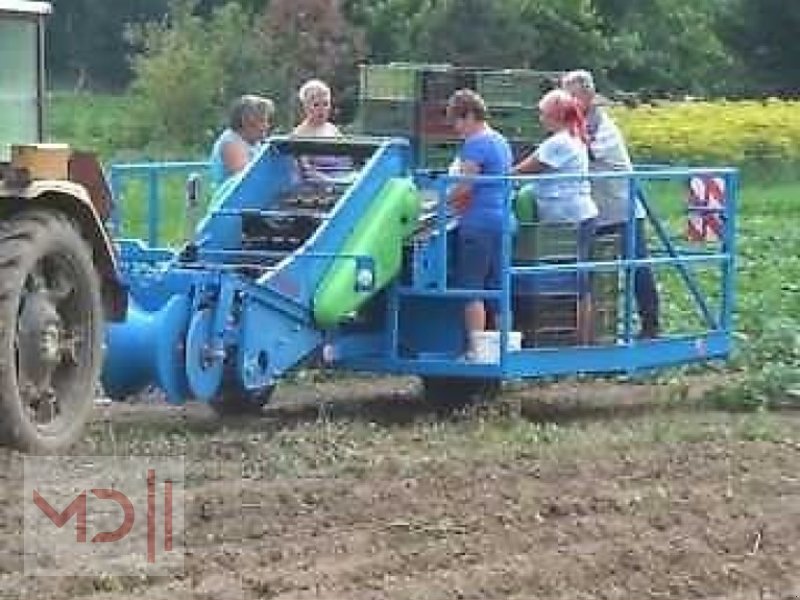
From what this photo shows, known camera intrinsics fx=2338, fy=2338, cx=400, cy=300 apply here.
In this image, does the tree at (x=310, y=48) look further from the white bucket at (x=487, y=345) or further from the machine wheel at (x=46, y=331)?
the machine wheel at (x=46, y=331)

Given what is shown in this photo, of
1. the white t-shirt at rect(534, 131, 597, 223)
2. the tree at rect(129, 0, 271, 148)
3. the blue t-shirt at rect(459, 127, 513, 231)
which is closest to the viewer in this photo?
the blue t-shirt at rect(459, 127, 513, 231)

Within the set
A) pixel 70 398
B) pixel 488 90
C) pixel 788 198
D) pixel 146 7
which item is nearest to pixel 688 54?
pixel 788 198

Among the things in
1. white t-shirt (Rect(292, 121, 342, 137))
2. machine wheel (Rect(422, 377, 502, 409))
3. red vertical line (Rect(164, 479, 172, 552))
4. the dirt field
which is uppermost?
white t-shirt (Rect(292, 121, 342, 137))

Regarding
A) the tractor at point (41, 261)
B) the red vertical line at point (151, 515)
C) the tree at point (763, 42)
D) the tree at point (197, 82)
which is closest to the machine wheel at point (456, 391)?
the tractor at point (41, 261)

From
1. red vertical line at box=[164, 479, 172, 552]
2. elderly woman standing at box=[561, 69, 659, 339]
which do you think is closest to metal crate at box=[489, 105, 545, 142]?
elderly woman standing at box=[561, 69, 659, 339]

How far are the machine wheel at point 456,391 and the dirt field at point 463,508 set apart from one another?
595 mm

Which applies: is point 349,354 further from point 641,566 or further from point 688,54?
point 688,54

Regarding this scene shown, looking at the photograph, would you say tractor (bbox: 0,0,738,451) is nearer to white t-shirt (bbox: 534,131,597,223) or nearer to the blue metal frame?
the blue metal frame

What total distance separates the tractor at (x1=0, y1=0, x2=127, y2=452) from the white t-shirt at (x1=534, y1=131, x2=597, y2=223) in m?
3.16

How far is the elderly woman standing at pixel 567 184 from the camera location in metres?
12.4

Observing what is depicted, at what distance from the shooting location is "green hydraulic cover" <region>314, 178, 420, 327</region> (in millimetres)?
11539

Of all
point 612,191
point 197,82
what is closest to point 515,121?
point 612,191

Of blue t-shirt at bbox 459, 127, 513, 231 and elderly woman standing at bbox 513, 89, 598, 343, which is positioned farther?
elderly woman standing at bbox 513, 89, 598, 343

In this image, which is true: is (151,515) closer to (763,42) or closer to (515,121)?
(515,121)
